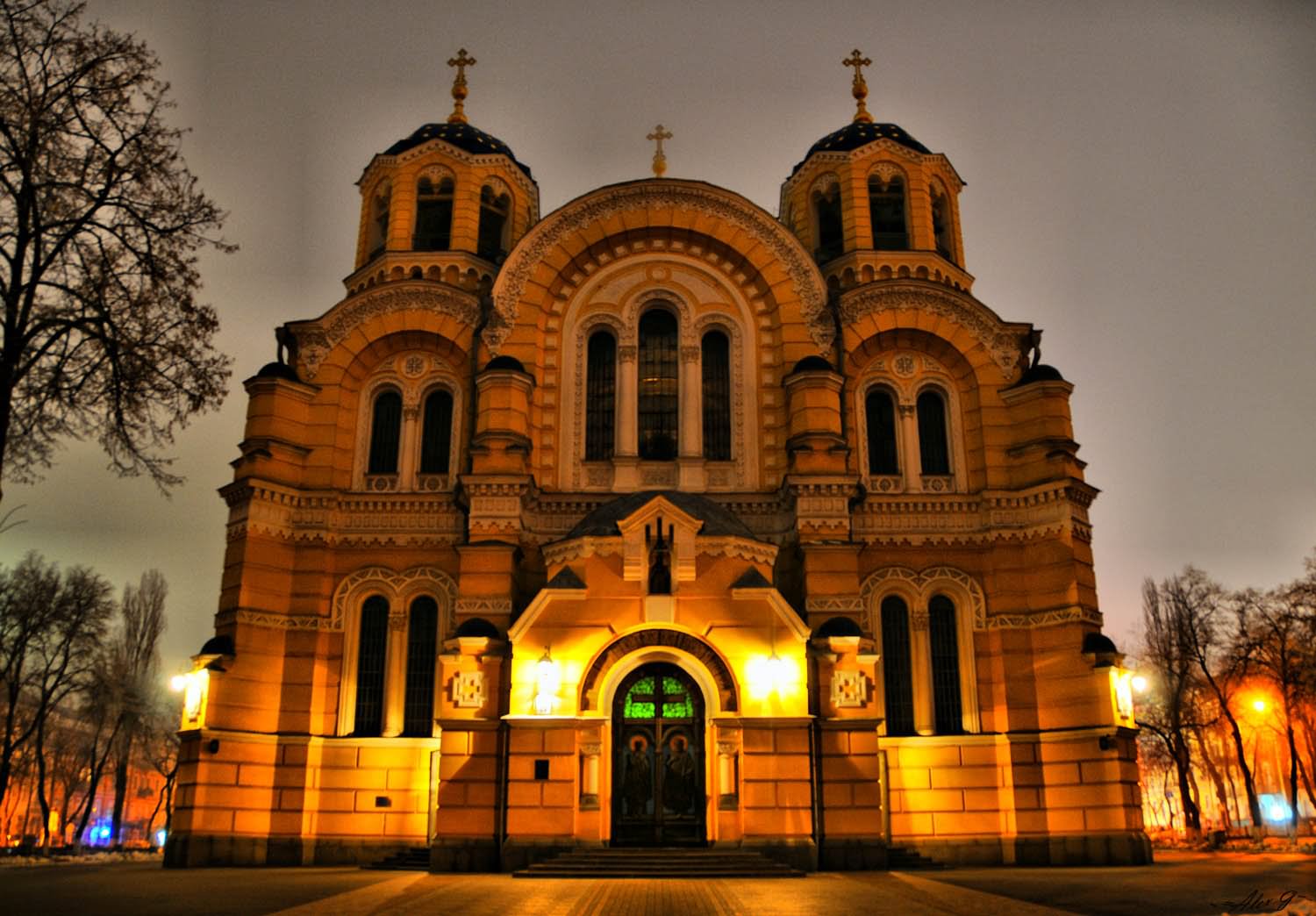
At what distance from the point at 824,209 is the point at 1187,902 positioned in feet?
76.9

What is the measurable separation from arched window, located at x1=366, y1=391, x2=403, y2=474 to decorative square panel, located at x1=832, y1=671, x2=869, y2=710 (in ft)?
42.4

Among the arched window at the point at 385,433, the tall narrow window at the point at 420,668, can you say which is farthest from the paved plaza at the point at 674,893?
the arched window at the point at 385,433

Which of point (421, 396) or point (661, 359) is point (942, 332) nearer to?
point (661, 359)

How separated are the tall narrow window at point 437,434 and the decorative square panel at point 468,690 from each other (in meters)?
6.64

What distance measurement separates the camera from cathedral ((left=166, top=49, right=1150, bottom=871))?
79.2ft

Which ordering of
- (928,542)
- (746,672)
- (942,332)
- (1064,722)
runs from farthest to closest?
(942,332)
(928,542)
(1064,722)
(746,672)

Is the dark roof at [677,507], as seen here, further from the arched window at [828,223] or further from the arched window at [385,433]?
the arched window at [828,223]

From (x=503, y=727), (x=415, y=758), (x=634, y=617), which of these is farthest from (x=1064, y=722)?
(x=415, y=758)

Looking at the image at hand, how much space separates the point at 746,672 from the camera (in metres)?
24.0

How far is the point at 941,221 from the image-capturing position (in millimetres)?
34156

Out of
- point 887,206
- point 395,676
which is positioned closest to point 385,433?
point 395,676

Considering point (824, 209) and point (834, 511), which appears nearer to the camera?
point (834, 511)

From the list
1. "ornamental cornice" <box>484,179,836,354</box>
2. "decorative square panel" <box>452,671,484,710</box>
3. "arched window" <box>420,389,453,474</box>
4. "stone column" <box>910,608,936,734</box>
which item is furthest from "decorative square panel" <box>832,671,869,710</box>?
"arched window" <box>420,389,453,474</box>
